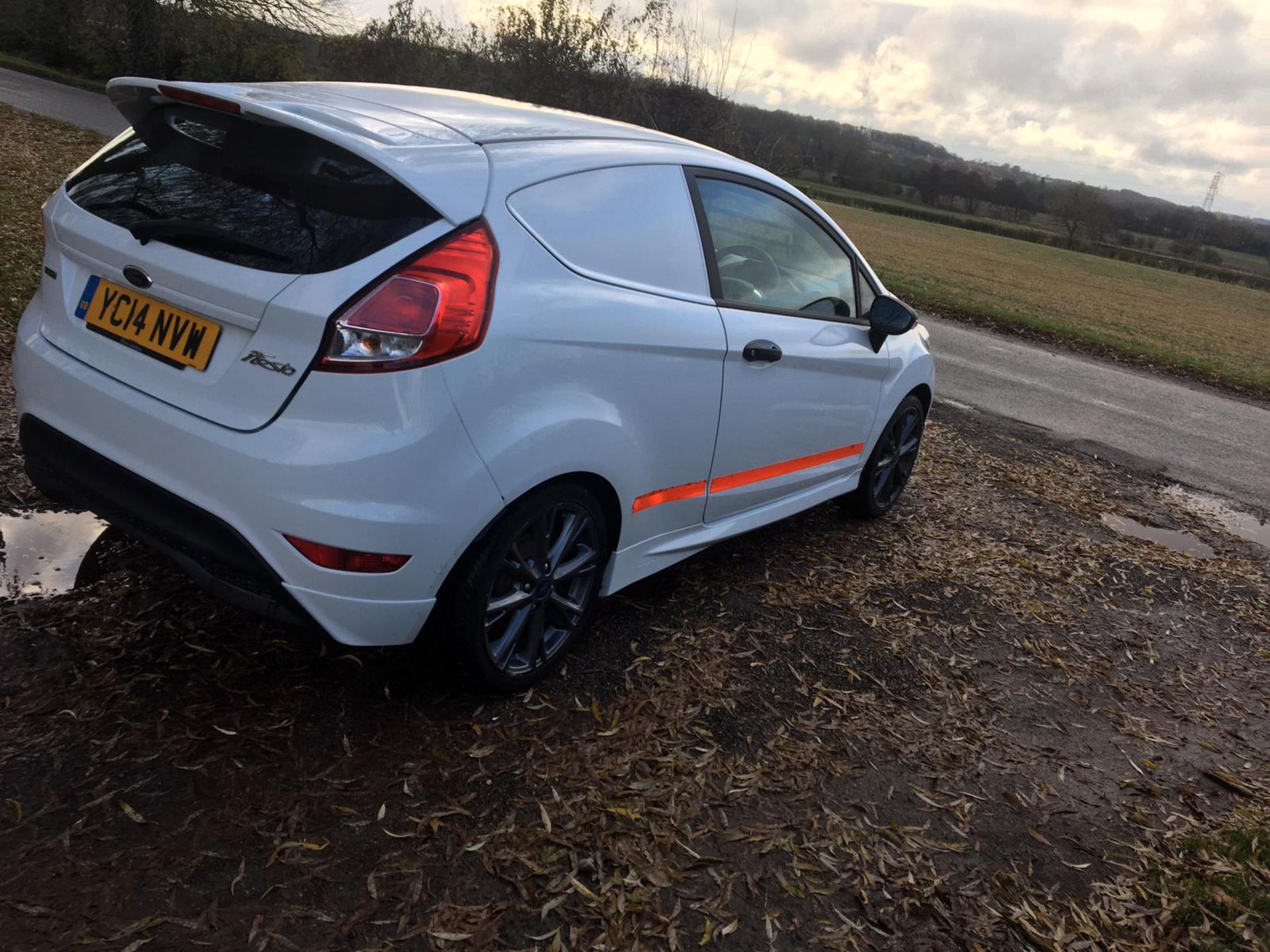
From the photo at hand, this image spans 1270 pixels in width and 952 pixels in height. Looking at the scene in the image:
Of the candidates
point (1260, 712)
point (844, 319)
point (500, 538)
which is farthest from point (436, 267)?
point (1260, 712)

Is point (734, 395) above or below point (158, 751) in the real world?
above

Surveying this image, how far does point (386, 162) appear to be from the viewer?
274 centimetres

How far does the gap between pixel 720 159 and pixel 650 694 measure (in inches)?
86.1

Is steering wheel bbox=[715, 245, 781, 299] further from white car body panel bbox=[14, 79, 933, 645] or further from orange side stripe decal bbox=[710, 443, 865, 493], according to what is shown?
orange side stripe decal bbox=[710, 443, 865, 493]

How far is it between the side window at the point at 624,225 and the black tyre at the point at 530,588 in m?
0.76

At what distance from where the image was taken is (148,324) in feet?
9.50

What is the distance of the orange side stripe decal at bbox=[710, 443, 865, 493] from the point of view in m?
4.07

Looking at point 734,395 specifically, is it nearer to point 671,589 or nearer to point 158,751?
point 671,589

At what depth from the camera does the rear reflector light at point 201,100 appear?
2.94 m

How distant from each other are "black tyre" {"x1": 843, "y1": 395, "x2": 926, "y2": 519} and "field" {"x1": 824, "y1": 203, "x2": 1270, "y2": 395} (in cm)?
1198

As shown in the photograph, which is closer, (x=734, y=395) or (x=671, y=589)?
(x=734, y=395)

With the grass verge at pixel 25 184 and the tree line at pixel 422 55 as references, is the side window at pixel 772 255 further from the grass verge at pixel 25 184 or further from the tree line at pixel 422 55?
the tree line at pixel 422 55

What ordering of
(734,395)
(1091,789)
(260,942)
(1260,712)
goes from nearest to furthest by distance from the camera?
(260,942), (1091,789), (734,395), (1260,712)

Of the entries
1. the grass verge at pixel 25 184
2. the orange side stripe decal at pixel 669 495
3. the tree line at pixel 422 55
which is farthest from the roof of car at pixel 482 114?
the tree line at pixel 422 55
